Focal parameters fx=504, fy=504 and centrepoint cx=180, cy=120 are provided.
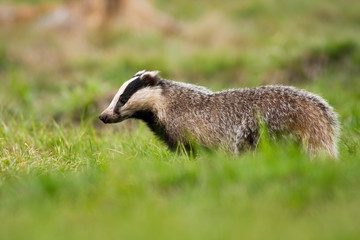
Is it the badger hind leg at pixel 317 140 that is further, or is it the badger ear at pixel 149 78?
the badger ear at pixel 149 78

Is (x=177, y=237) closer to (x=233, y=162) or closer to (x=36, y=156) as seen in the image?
(x=233, y=162)

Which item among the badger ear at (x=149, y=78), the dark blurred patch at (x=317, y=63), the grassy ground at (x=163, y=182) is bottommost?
the grassy ground at (x=163, y=182)

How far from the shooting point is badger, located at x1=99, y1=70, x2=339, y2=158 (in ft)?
14.0

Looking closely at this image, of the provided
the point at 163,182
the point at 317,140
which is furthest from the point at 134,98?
the point at 317,140

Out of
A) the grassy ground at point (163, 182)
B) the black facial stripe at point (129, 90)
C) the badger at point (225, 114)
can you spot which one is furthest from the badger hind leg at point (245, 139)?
the black facial stripe at point (129, 90)

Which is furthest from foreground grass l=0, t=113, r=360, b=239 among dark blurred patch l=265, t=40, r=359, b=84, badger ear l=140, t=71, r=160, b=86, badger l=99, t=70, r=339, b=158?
dark blurred patch l=265, t=40, r=359, b=84

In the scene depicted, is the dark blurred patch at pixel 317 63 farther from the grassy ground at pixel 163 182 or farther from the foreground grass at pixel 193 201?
the foreground grass at pixel 193 201

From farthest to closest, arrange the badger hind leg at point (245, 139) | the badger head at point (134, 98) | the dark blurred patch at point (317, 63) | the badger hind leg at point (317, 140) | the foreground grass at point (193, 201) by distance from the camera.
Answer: the dark blurred patch at point (317, 63), the badger head at point (134, 98), the badger hind leg at point (245, 139), the badger hind leg at point (317, 140), the foreground grass at point (193, 201)

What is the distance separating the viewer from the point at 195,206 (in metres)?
2.98

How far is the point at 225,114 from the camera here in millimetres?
4609

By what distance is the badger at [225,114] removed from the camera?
426 cm

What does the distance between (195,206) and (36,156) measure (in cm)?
230

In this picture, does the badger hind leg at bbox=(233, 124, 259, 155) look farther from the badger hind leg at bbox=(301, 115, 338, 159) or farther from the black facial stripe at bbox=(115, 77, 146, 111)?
the black facial stripe at bbox=(115, 77, 146, 111)

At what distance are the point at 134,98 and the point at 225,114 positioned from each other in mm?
898
